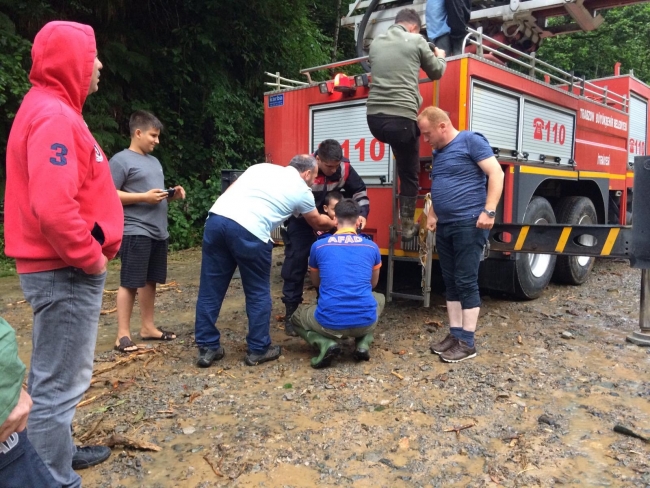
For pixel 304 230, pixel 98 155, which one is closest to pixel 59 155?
pixel 98 155

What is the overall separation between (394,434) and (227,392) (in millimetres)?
1130

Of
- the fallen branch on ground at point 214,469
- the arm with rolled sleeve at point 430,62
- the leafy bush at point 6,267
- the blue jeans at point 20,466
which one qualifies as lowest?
the fallen branch on ground at point 214,469

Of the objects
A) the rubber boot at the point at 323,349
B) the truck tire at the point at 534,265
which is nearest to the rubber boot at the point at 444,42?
the truck tire at the point at 534,265

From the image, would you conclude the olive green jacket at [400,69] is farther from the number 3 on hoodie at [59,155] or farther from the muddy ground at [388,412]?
the number 3 on hoodie at [59,155]

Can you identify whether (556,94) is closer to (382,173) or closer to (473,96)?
(473,96)

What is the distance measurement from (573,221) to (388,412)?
13.3 ft

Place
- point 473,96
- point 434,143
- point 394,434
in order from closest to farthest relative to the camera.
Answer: point 394,434 < point 434,143 < point 473,96

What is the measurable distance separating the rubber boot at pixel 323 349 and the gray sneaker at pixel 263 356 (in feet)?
0.91

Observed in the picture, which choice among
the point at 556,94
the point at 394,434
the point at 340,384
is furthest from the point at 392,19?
the point at 394,434

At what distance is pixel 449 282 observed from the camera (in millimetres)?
4109

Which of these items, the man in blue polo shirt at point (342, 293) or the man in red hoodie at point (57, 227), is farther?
the man in blue polo shirt at point (342, 293)

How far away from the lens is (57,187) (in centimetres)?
198

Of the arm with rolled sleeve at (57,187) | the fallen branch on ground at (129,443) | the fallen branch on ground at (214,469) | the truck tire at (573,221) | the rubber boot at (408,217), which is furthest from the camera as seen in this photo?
the truck tire at (573,221)

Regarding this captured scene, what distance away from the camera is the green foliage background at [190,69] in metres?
9.05
